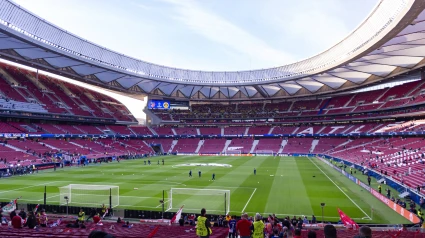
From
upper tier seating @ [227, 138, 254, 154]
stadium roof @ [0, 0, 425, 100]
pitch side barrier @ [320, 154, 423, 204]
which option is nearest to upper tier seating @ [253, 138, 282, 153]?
upper tier seating @ [227, 138, 254, 154]

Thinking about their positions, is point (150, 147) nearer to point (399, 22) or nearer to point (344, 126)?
point (344, 126)

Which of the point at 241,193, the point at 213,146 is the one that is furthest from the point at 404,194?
the point at 213,146

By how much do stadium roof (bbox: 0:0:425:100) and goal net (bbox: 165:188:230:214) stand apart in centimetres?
2465

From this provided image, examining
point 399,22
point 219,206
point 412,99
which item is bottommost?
point 219,206

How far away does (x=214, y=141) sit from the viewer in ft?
279

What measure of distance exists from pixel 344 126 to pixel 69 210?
67.6 meters

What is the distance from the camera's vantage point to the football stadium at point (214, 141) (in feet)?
60.6

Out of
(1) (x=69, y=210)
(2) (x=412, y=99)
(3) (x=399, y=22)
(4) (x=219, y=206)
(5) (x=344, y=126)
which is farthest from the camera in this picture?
(5) (x=344, y=126)

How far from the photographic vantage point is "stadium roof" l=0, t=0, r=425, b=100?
3812cm

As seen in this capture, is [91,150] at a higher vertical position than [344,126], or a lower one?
lower

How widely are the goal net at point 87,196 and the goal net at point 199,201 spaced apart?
4.53 meters

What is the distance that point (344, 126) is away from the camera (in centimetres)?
7325

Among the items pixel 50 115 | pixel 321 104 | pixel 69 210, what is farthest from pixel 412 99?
pixel 50 115

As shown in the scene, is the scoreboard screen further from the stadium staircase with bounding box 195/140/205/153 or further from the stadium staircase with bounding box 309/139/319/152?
the stadium staircase with bounding box 309/139/319/152
